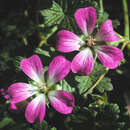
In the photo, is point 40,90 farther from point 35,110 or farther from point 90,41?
point 90,41

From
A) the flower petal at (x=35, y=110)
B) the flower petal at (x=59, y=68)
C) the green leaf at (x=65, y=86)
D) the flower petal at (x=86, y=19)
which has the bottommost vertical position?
the flower petal at (x=35, y=110)

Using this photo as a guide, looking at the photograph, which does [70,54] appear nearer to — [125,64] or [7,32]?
[125,64]

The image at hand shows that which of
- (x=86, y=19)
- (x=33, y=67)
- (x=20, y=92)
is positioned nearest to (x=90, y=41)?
(x=86, y=19)

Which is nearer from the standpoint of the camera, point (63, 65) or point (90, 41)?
point (63, 65)

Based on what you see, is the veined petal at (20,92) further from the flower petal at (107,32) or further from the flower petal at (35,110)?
the flower petal at (107,32)

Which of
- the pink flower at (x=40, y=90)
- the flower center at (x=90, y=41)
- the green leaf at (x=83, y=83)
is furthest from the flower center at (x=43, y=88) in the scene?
the flower center at (x=90, y=41)

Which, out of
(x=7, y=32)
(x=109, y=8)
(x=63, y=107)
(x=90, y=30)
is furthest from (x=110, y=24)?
(x=7, y=32)

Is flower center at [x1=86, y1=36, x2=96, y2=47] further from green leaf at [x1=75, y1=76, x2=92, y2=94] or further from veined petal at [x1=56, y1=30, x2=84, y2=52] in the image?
green leaf at [x1=75, y1=76, x2=92, y2=94]
